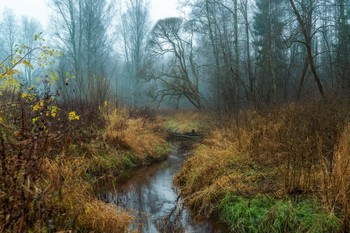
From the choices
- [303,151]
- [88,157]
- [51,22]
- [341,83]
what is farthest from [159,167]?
[51,22]

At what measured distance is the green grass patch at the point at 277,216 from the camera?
3361 mm

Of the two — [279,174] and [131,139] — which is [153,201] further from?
[131,139]

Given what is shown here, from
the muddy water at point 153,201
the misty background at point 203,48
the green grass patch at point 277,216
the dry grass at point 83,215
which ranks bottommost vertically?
the muddy water at point 153,201

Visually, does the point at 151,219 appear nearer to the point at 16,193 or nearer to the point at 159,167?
the point at 16,193

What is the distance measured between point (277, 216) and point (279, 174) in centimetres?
137

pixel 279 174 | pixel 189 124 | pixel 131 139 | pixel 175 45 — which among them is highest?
pixel 175 45

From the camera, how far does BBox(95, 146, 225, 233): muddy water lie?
4.21 metres

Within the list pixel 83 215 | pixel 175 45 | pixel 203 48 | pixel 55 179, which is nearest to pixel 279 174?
pixel 83 215

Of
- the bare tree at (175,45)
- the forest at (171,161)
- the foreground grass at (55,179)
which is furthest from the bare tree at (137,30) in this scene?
the foreground grass at (55,179)

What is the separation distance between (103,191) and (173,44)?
573 inches

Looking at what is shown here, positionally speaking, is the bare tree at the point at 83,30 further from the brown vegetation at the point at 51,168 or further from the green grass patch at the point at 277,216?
the green grass patch at the point at 277,216

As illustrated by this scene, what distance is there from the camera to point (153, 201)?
17.5 feet

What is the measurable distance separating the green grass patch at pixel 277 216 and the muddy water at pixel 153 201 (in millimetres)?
335

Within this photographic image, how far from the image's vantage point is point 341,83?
8.33m
